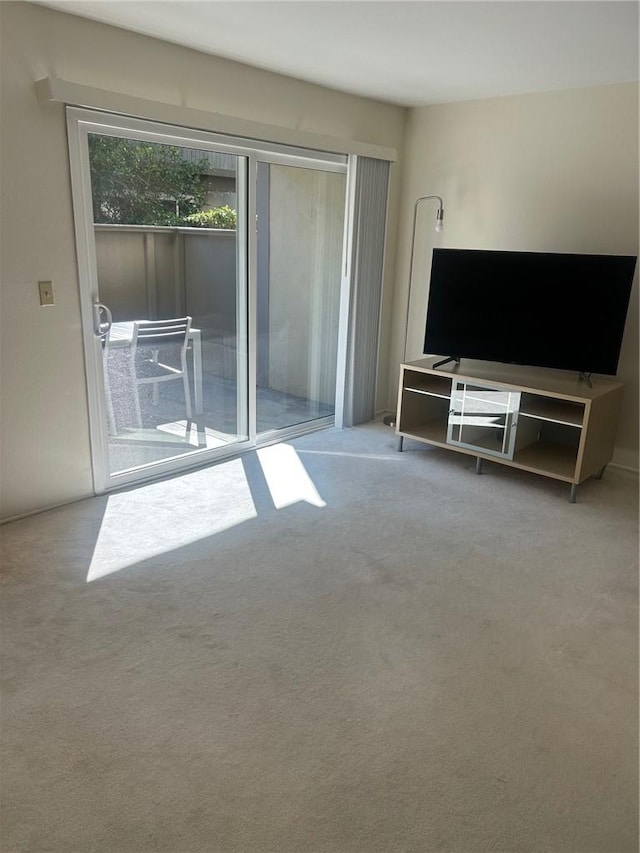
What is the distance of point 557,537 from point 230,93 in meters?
3.04

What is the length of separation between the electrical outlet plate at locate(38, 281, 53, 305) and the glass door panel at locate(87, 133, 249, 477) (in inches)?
12.0

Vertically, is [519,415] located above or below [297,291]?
below

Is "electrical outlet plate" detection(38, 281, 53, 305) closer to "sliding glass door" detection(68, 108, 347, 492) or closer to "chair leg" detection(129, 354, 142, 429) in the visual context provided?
"sliding glass door" detection(68, 108, 347, 492)

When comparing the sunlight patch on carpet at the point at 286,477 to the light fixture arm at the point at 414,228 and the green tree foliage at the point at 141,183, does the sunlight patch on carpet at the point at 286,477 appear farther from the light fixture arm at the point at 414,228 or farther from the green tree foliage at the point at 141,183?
the green tree foliage at the point at 141,183

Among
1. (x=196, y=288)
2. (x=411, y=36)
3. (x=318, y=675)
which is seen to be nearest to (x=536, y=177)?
(x=411, y=36)

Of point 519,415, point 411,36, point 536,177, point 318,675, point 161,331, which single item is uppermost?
point 411,36

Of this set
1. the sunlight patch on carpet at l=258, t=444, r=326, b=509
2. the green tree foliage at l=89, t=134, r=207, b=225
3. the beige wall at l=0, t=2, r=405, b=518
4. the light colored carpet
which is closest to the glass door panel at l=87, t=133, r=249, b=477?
the green tree foliage at l=89, t=134, r=207, b=225

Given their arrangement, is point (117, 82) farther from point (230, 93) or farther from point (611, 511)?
point (611, 511)

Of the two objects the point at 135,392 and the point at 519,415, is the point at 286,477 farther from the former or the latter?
the point at 519,415

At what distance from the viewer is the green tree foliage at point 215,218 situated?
3691mm

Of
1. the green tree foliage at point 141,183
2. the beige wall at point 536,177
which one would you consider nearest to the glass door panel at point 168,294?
the green tree foliage at point 141,183

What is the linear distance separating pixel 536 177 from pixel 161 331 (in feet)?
8.61

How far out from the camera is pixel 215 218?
379 centimetres

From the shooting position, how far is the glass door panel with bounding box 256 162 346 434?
422 centimetres
